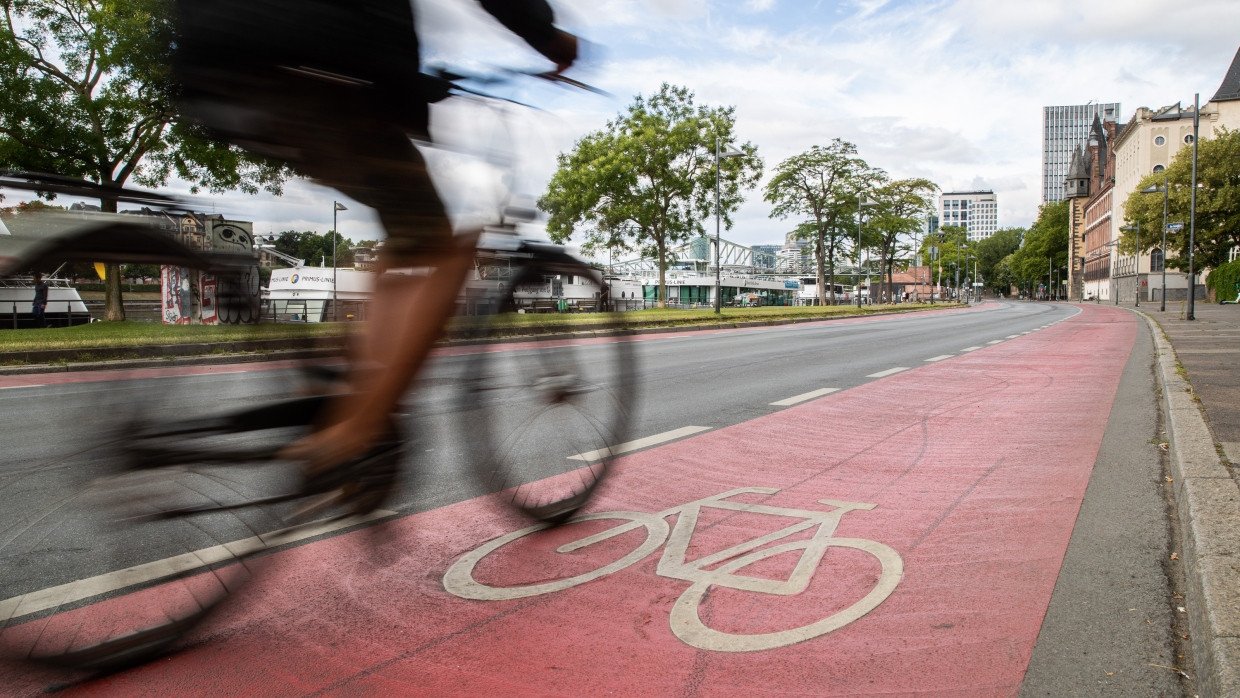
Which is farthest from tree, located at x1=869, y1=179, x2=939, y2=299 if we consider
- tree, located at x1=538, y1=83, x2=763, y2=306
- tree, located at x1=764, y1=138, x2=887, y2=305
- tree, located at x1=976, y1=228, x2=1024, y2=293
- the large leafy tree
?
tree, located at x1=976, y1=228, x2=1024, y2=293

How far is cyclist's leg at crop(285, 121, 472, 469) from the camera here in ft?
7.25

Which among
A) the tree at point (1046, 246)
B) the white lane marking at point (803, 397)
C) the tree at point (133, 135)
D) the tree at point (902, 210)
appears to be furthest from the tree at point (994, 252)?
the tree at point (133, 135)

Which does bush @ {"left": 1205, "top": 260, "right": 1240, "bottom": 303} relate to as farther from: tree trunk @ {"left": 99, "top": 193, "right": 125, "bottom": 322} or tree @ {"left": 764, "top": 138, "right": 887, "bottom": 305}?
tree trunk @ {"left": 99, "top": 193, "right": 125, "bottom": 322}

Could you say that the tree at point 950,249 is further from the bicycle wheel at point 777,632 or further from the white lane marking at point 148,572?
the white lane marking at point 148,572

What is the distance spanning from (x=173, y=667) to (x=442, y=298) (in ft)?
3.99

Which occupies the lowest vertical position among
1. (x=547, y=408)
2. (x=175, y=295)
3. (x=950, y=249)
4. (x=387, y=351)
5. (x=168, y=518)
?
(x=168, y=518)

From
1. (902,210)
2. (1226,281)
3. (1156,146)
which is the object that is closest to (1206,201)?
(1226,281)

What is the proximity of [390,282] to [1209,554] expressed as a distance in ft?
9.23

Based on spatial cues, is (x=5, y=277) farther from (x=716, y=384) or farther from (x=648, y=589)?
(x=716, y=384)

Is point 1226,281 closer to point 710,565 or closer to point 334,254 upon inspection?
point 710,565

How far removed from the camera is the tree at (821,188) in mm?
57250

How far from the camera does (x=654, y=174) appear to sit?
40.3 m

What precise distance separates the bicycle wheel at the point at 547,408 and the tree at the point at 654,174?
35219mm

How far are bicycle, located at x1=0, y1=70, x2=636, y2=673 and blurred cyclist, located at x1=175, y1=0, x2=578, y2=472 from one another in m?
0.10
